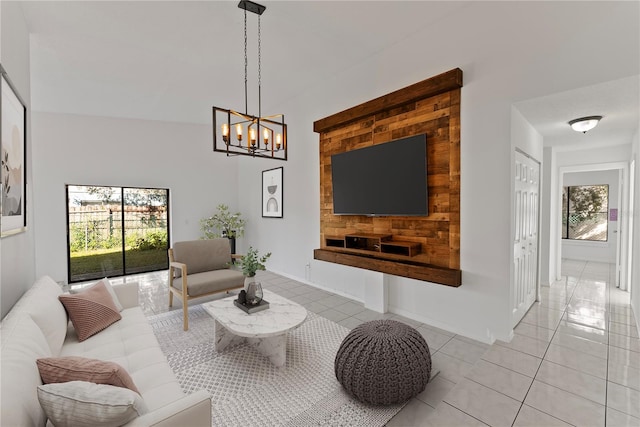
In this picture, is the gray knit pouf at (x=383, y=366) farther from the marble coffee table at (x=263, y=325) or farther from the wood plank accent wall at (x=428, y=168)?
the wood plank accent wall at (x=428, y=168)

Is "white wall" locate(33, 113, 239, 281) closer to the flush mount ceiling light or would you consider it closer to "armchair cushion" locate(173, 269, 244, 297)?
"armchair cushion" locate(173, 269, 244, 297)

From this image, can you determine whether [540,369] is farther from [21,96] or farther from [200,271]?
[21,96]

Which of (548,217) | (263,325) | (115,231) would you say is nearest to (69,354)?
(263,325)

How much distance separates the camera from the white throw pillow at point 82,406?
1082mm

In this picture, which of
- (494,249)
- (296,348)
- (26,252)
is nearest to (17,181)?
(26,252)

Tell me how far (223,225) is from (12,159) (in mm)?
4912

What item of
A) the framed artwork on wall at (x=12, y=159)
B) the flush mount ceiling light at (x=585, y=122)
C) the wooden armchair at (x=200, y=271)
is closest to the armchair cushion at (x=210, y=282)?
the wooden armchair at (x=200, y=271)

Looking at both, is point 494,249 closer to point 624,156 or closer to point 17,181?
point 624,156

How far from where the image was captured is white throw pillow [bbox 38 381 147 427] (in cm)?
108

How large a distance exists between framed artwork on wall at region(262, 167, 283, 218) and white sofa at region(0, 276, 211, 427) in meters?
3.23

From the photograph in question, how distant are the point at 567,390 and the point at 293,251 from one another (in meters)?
4.05

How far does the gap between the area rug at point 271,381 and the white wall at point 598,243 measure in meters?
7.02

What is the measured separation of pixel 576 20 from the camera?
234 cm

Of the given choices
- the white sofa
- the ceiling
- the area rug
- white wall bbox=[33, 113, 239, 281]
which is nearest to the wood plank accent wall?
the ceiling
